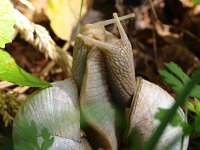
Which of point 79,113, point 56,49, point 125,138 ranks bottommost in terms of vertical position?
point 125,138

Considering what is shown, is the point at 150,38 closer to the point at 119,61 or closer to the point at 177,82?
the point at 119,61

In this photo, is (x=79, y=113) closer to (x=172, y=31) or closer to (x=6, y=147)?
(x=6, y=147)

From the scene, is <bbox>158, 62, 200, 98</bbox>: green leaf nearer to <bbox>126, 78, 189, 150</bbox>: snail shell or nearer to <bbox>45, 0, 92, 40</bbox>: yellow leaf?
<bbox>126, 78, 189, 150</bbox>: snail shell

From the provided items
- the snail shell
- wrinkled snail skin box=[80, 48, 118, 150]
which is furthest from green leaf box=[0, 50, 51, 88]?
the snail shell

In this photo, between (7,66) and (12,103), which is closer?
(7,66)

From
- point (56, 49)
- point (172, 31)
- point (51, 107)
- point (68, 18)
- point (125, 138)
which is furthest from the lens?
point (172, 31)

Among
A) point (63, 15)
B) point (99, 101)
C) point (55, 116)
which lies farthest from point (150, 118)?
point (63, 15)

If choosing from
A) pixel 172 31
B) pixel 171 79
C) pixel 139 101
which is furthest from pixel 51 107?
pixel 172 31

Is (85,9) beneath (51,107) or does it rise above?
above
